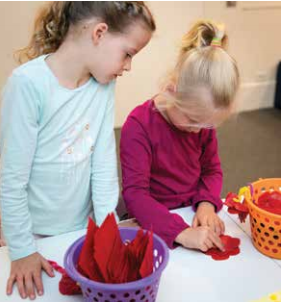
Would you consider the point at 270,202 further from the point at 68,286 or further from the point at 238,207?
the point at 68,286

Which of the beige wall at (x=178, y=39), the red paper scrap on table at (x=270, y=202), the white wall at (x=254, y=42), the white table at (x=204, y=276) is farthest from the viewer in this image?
the white wall at (x=254, y=42)

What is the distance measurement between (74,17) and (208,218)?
0.52 m

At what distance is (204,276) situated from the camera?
31.6 inches

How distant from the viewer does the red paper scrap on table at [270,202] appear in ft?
2.81

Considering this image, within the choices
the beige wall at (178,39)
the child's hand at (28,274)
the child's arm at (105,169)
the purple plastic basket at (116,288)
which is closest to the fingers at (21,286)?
the child's hand at (28,274)

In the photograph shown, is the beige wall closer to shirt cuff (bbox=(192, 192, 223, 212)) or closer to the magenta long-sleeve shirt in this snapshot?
the magenta long-sleeve shirt

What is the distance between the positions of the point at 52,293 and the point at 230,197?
1.38 feet

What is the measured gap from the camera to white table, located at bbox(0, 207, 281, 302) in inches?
29.7

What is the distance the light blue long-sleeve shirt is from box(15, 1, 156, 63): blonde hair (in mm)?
66

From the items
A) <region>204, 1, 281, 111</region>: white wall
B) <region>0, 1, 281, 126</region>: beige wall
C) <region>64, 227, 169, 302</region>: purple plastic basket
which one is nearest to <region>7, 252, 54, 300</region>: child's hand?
<region>64, 227, 169, 302</region>: purple plastic basket

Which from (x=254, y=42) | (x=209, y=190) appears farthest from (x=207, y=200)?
(x=254, y=42)

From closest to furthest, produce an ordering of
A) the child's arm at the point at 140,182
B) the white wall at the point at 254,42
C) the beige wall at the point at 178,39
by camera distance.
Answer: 1. the child's arm at the point at 140,182
2. the beige wall at the point at 178,39
3. the white wall at the point at 254,42

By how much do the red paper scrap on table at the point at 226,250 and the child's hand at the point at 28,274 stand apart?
1.05 feet

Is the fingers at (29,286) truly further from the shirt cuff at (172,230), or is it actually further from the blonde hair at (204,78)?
the blonde hair at (204,78)
